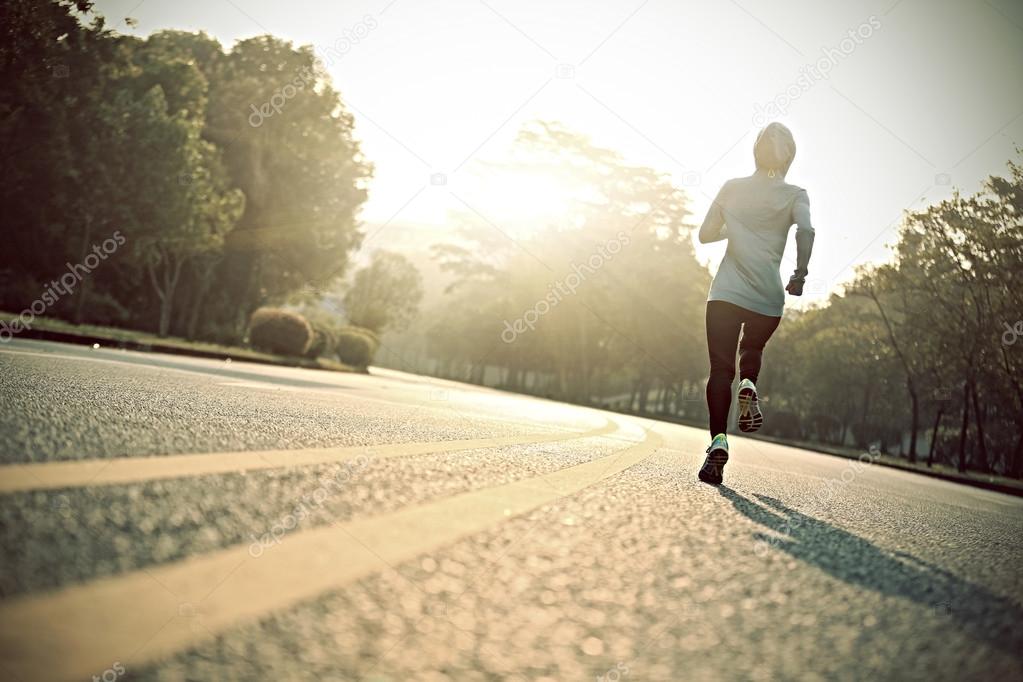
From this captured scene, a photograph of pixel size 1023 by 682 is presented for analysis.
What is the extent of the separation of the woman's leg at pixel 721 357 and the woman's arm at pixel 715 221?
555 millimetres

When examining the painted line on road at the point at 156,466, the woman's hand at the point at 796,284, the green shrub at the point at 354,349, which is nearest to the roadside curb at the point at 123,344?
the green shrub at the point at 354,349

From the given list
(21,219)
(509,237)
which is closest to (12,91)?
(21,219)

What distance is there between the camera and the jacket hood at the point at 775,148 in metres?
4.93

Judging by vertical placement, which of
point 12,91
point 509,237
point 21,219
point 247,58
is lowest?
point 21,219

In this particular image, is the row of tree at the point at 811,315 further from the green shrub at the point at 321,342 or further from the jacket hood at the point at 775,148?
the jacket hood at the point at 775,148

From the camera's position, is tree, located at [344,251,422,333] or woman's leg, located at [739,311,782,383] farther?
tree, located at [344,251,422,333]

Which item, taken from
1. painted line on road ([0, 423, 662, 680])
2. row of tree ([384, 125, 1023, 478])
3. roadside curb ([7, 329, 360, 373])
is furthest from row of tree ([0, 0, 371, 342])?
painted line on road ([0, 423, 662, 680])

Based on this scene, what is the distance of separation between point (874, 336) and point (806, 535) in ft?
132

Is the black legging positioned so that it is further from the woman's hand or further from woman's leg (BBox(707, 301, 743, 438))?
the woman's hand

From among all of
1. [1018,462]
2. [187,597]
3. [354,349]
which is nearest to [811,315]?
[1018,462]

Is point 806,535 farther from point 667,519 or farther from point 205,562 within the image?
point 205,562

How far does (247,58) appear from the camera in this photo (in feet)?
118

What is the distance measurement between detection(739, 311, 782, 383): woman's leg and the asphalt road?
177 cm

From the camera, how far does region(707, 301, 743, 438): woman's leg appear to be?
15.5 feet
